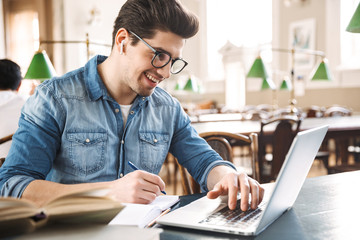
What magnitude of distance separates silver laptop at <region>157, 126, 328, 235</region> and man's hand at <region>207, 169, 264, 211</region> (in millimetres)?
18

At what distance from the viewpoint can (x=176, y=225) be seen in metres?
0.70

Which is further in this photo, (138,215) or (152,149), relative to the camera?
(152,149)

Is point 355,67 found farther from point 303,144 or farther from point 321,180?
point 303,144

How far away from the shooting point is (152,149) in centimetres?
124

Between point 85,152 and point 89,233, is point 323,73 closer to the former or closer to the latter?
point 85,152

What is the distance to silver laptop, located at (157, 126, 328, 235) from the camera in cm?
62

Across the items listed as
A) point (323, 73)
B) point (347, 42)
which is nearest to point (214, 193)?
point (323, 73)

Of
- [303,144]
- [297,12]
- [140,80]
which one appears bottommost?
[303,144]

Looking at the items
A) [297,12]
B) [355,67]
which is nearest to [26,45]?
[297,12]

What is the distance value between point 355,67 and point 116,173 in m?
6.64

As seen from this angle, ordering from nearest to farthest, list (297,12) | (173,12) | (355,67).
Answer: (173,12) → (355,67) → (297,12)

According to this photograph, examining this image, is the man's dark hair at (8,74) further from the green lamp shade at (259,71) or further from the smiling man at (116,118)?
the green lamp shade at (259,71)

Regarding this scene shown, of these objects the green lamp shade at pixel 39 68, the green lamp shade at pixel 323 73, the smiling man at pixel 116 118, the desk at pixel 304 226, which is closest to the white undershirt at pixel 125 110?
the smiling man at pixel 116 118

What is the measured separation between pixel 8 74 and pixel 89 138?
166 cm
